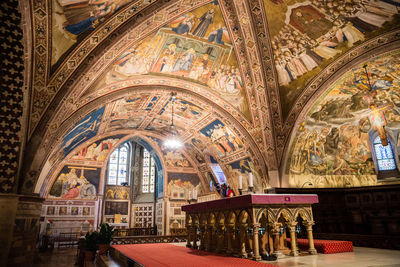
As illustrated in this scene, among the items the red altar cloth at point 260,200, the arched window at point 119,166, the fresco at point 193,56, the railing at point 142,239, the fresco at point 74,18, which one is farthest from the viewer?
the arched window at point 119,166

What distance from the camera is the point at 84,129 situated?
14.6 metres

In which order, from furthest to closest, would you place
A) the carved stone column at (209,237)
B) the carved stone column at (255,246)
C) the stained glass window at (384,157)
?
the stained glass window at (384,157), the carved stone column at (209,237), the carved stone column at (255,246)

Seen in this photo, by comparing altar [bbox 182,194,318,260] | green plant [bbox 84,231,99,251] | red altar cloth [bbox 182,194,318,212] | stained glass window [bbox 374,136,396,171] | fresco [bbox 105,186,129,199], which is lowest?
green plant [bbox 84,231,99,251]

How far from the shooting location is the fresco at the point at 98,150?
1803cm

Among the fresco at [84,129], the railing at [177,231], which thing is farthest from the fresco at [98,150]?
the railing at [177,231]

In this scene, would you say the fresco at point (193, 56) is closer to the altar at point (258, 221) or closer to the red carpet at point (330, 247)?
the altar at point (258, 221)

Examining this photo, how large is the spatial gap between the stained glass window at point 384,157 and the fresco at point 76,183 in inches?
635

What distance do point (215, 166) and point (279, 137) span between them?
669cm

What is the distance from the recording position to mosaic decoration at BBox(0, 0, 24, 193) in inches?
290

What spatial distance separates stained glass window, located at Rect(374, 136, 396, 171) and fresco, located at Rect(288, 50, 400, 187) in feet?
1.18

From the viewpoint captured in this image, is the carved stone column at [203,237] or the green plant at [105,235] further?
the green plant at [105,235]

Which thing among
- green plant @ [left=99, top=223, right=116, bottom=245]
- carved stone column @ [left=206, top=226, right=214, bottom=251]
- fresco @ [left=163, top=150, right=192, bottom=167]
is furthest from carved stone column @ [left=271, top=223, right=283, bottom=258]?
fresco @ [left=163, top=150, right=192, bottom=167]

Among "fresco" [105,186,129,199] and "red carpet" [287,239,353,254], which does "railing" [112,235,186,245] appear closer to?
"red carpet" [287,239,353,254]

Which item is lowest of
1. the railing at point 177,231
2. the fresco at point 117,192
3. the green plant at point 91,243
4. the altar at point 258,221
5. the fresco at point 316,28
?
the railing at point 177,231
